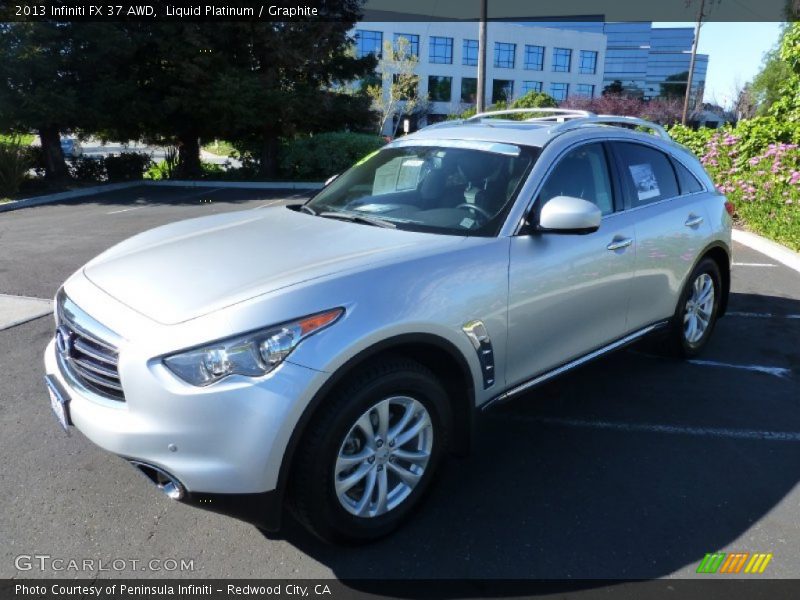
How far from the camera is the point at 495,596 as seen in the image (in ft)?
8.12

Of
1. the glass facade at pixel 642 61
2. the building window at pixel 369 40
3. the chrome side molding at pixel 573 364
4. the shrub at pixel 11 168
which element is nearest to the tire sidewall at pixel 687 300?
the chrome side molding at pixel 573 364

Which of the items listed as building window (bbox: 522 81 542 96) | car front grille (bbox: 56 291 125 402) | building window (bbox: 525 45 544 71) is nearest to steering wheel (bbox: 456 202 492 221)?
car front grille (bbox: 56 291 125 402)

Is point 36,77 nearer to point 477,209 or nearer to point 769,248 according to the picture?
point 769,248

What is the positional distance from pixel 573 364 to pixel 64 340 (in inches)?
103

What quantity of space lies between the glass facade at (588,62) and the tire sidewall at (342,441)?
76.0m

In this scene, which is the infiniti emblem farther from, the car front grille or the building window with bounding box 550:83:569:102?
the building window with bounding box 550:83:569:102

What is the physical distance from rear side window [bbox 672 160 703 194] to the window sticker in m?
0.39

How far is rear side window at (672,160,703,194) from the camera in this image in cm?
455

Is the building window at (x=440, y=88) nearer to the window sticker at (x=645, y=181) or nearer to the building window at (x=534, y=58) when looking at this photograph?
the building window at (x=534, y=58)

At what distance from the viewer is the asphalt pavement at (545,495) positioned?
2.66 metres

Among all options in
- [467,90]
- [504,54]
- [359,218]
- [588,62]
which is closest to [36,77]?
[359,218]

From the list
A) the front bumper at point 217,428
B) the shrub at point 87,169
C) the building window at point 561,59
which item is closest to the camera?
the front bumper at point 217,428

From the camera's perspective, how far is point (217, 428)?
220 centimetres

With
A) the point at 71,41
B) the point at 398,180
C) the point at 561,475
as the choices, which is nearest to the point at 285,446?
the point at 561,475
